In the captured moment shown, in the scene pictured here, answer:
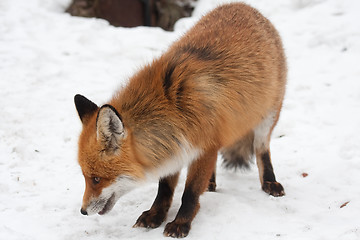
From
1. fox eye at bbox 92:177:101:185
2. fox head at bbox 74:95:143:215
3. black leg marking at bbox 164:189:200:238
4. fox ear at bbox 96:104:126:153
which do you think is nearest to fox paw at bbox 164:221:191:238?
black leg marking at bbox 164:189:200:238

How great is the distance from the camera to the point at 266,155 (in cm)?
389

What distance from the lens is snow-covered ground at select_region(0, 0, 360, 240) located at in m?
3.15

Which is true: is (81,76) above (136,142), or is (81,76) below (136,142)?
below

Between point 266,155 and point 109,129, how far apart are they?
1.86m

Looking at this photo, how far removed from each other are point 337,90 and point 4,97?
452 centimetres

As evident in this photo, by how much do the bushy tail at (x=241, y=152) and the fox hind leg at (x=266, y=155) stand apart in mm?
60

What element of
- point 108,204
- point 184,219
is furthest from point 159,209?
point 108,204

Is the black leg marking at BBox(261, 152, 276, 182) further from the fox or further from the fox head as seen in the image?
the fox head

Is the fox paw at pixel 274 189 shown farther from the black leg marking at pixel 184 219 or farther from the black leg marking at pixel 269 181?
the black leg marking at pixel 184 219

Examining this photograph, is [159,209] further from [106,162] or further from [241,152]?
[241,152]

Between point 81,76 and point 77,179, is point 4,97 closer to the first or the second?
point 81,76

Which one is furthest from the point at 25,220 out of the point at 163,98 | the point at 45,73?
the point at 45,73

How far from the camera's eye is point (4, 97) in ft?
17.1

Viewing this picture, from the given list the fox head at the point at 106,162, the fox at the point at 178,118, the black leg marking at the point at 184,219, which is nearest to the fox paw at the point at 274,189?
the fox at the point at 178,118
